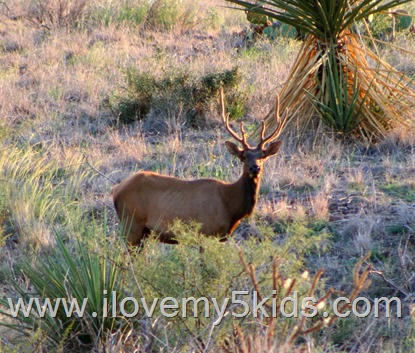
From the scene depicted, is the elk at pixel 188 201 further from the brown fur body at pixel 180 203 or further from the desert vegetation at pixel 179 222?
the desert vegetation at pixel 179 222

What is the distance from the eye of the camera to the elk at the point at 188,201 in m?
6.39

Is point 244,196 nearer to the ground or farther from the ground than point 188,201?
farther from the ground

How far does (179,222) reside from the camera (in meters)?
4.93

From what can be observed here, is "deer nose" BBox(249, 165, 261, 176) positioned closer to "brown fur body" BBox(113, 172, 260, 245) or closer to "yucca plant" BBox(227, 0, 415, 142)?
"brown fur body" BBox(113, 172, 260, 245)

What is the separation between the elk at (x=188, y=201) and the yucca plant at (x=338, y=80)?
3.20 metres

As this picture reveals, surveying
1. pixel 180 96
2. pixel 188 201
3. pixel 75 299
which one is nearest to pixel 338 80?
pixel 180 96

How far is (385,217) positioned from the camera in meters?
7.25

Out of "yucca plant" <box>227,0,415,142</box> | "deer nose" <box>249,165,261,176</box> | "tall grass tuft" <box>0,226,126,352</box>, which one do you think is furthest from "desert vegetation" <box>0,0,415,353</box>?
"deer nose" <box>249,165,261,176</box>

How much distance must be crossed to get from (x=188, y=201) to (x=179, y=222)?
1514mm

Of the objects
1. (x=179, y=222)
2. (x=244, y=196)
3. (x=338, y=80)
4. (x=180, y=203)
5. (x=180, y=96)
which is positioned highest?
(x=338, y=80)

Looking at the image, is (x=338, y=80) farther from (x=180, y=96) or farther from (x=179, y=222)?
(x=179, y=222)

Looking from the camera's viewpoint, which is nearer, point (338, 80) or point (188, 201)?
point (188, 201)

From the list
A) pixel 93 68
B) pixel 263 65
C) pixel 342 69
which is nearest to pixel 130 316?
pixel 342 69

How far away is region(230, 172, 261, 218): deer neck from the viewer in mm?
6402
